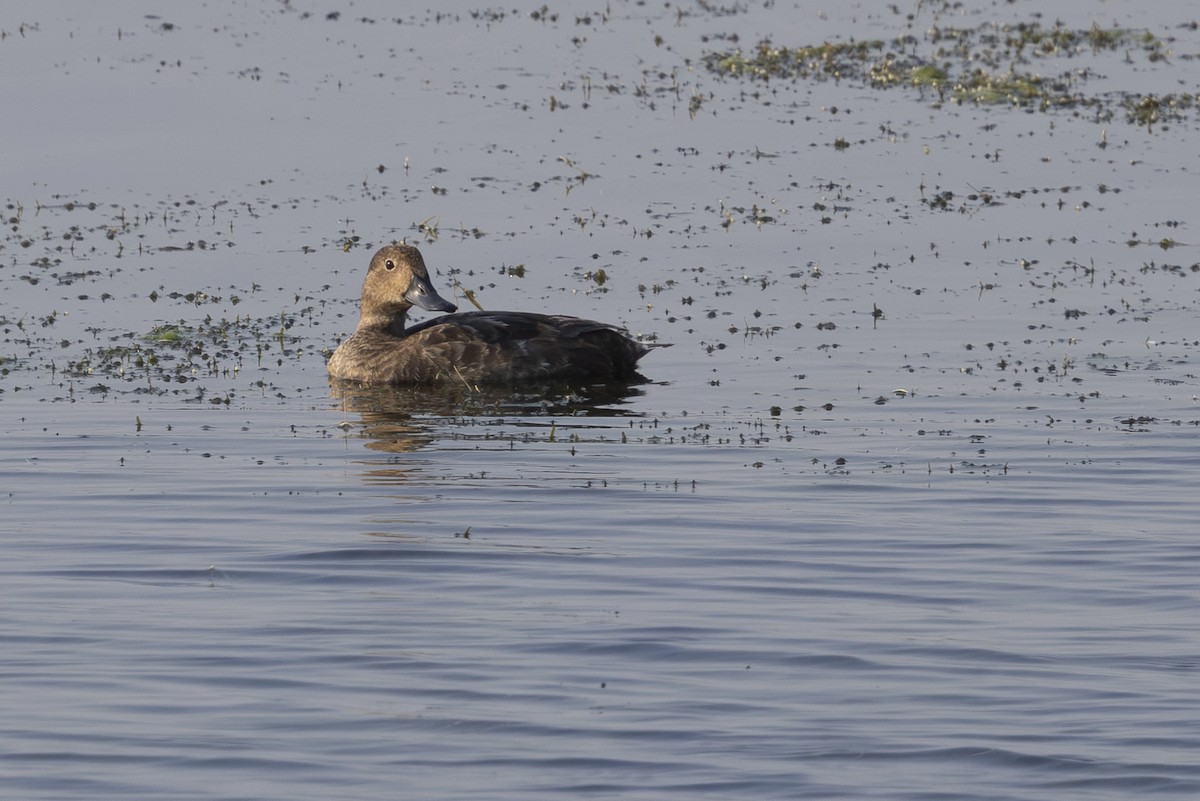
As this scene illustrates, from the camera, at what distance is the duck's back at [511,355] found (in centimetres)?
1831

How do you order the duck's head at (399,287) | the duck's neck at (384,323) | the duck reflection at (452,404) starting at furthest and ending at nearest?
the duck's head at (399,287)
the duck's neck at (384,323)
the duck reflection at (452,404)

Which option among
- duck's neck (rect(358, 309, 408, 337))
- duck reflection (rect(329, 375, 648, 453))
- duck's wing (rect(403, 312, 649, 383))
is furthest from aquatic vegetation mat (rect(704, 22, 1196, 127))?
duck reflection (rect(329, 375, 648, 453))

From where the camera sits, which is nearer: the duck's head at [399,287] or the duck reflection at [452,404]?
the duck reflection at [452,404]

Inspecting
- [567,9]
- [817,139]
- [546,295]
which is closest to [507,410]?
[546,295]

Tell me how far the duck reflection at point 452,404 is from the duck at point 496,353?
107mm

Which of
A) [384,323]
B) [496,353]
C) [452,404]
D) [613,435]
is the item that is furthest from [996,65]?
A: [613,435]

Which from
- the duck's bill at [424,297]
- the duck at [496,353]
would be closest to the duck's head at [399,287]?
the duck's bill at [424,297]

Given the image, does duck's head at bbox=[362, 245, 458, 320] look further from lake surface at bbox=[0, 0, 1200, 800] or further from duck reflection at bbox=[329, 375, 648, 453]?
duck reflection at bbox=[329, 375, 648, 453]

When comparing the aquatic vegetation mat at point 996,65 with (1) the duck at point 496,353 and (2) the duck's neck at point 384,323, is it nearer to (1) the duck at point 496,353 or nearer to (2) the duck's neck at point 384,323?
(1) the duck at point 496,353

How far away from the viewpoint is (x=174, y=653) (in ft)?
33.0

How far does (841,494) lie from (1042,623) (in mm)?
3161

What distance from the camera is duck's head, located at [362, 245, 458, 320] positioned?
769 inches

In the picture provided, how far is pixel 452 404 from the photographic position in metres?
17.7

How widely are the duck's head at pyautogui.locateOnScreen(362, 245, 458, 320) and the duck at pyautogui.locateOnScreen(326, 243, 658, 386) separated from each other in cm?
60
